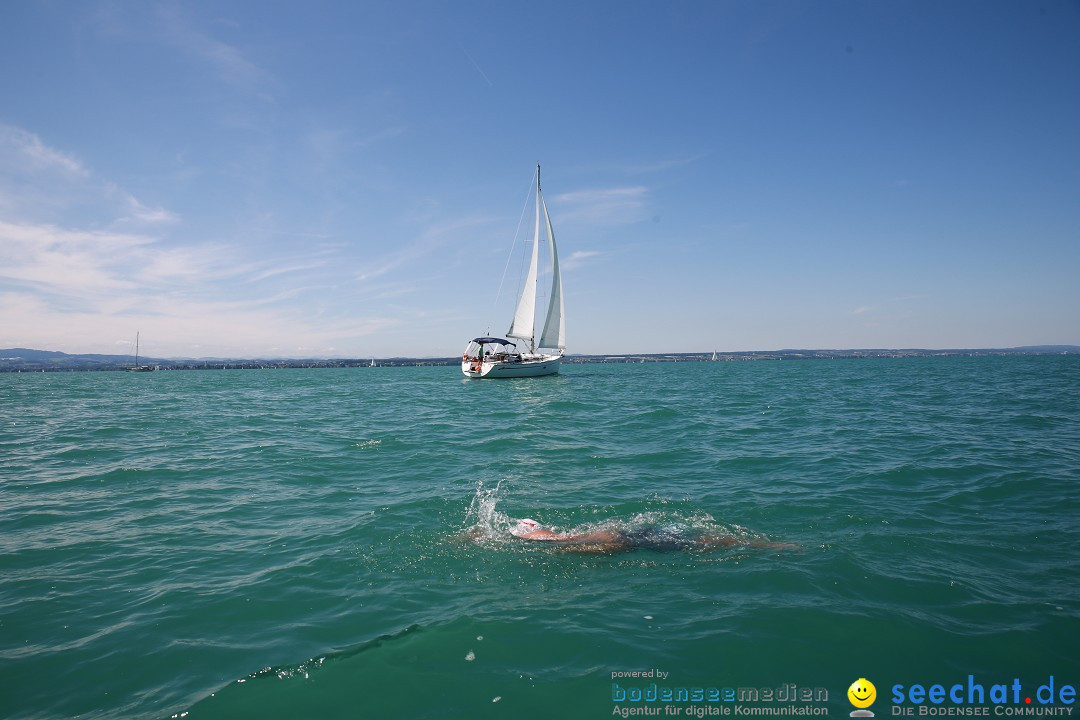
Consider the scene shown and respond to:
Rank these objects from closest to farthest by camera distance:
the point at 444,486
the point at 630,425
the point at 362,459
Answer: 1. the point at 444,486
2. the point at 362,459
3. the point at 630,425

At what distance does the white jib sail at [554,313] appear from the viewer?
52.2m

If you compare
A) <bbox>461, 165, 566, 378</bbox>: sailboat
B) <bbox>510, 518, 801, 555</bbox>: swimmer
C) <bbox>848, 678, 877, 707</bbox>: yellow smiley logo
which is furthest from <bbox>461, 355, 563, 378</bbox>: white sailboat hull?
<bbox>848, 678, 877, 707</bbox>: yellow smiley logo

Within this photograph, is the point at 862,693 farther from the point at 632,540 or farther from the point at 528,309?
the point at 528,309

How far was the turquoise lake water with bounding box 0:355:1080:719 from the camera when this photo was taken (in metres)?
4.73

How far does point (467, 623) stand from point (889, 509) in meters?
8.07

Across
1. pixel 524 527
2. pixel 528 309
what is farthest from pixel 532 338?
pixel 524 527

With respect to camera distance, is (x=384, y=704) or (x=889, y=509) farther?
(x=889, y=509)

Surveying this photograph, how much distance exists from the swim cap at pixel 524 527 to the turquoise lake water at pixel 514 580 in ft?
0.81

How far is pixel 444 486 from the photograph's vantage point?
1142 cm

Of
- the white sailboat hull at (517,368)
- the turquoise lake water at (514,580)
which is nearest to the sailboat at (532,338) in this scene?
the white sailboat hull at (517,368)

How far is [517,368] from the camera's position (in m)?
54.3

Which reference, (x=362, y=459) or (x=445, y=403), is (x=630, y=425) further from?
(x=445, y=403)

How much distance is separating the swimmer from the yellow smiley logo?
2938 mm

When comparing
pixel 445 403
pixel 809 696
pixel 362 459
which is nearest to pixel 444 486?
pixel 362 459
